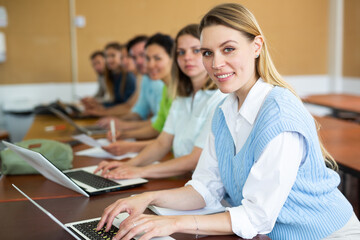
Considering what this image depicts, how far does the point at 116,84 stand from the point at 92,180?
3471mm

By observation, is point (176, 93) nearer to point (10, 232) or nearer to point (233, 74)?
point (233, 74)

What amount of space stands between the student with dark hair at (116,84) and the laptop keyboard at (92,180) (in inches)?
104

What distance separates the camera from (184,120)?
234 cm

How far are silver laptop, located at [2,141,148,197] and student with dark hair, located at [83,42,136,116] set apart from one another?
2.70 m

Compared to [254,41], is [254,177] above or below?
below

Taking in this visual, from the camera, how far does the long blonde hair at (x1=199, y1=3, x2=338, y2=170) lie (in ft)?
4.43

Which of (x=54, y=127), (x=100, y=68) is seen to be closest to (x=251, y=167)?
(x=54, y=127)

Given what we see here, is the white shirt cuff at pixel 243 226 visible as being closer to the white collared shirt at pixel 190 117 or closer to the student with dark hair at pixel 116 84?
the white collared shirt at pixel 190 117

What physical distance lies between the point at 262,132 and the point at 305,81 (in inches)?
237

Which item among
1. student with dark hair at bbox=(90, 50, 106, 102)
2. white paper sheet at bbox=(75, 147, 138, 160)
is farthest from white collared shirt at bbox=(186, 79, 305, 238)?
student with dark hair at bbox=(90, 50, 106, 102)

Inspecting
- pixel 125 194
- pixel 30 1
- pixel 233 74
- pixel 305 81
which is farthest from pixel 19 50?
pixel 233 74

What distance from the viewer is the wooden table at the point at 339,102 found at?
437cm

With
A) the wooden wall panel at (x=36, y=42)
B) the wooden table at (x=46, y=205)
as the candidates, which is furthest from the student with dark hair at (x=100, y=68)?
the wooden table at (x=46, y=205)

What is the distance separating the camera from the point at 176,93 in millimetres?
2365
